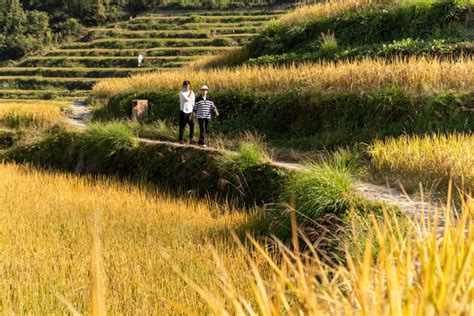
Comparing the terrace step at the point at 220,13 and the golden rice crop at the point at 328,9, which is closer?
the golden rice crop at the point at 328,9

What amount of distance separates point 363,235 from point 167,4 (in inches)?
2515

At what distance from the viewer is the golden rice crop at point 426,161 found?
5.73 m

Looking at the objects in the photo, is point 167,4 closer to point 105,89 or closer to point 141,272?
point 105,89

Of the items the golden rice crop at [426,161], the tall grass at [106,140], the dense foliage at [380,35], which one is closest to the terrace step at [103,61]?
the dense foliage at [380,35]

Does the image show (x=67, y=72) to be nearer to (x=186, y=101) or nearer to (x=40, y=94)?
(x=40, y=94)

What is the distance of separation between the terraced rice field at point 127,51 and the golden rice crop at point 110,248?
95.6 ft

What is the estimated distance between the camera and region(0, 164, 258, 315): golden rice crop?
4098 millimetres

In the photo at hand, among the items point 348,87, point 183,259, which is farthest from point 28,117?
A: point 183,259

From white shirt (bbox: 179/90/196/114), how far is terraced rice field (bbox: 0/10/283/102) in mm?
26484

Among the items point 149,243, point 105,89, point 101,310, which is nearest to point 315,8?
point 105,89

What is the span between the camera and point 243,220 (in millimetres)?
6801

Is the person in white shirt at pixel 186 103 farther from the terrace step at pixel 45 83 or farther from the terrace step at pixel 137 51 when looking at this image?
the terrace step at pixel 137 51

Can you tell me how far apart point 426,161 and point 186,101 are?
18.4 ft

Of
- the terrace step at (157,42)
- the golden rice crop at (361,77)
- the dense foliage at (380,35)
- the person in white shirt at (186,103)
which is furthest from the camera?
the terrace step at (157,42)
